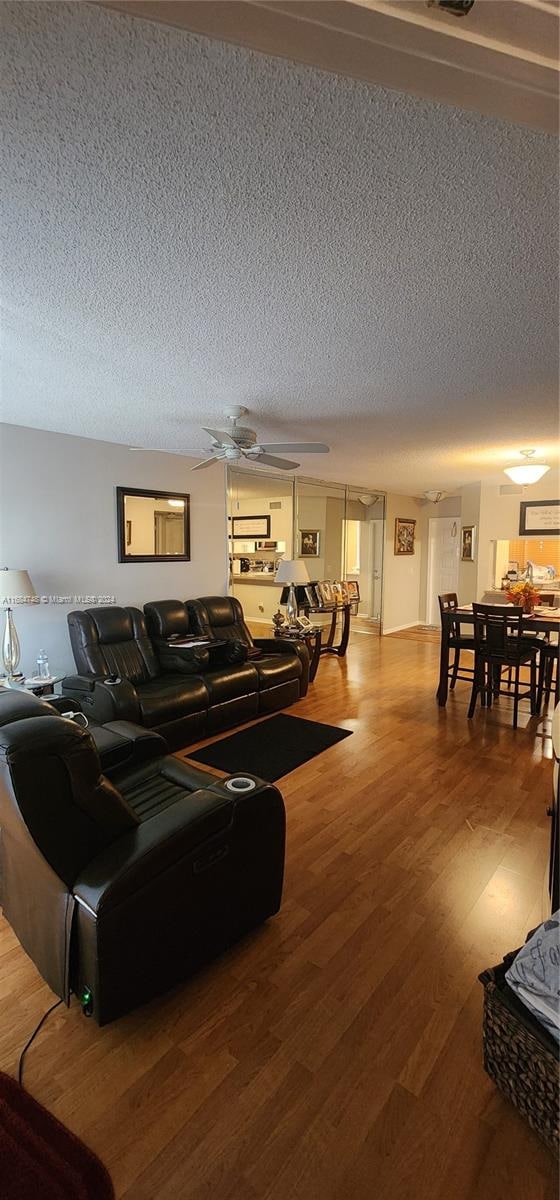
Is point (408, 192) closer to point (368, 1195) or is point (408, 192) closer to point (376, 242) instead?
point (376, 242)

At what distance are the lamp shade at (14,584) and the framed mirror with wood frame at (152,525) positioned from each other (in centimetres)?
122

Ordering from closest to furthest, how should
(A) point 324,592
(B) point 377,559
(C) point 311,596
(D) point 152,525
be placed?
(D) point 152,525, (C) point 311,596, (A) point 324,592, (B) point 377,559

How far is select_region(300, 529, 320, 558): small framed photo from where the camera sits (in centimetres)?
704

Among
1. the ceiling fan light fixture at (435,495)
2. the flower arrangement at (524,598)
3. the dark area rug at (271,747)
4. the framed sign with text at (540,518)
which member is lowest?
the dark area rug at (271,747)

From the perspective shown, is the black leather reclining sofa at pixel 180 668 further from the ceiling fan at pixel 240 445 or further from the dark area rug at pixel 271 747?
the ceiling fan at pixel 240 445

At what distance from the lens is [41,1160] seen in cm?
123

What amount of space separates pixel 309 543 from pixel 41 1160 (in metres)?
6.40

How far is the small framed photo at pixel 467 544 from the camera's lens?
7758 mm

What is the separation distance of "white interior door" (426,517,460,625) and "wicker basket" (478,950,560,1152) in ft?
26.5

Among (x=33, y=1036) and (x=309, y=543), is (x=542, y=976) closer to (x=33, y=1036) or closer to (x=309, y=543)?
(x=33, y=1036)

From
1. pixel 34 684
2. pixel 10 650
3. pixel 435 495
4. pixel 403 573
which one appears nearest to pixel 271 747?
pixel 34 684

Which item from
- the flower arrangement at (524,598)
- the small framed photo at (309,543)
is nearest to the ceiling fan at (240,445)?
the flower arrangement at (524,598)

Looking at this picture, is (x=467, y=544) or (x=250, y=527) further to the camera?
(x=467, y=544)

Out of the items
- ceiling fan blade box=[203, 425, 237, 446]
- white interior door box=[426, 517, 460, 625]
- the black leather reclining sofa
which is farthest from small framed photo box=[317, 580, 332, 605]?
ceiling fan blade box=[203, 425, 237, 446]
